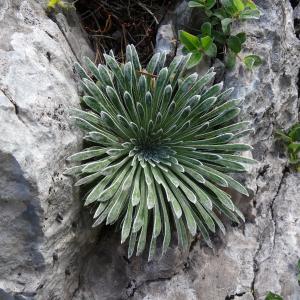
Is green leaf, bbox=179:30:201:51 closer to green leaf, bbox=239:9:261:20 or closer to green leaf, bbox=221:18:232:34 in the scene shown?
green leaf, bbox=221:18:232:34

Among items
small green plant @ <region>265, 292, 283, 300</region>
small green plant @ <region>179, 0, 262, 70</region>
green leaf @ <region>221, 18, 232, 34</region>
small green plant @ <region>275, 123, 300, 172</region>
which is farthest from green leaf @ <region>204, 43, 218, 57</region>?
small green plant @ <region>265, 292, 283, 300</region>

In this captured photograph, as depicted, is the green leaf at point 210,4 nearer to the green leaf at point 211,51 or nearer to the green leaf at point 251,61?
the green leaf at point 211,51

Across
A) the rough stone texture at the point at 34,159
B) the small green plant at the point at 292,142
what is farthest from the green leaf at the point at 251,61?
the rough stone texture at the point at 34,159

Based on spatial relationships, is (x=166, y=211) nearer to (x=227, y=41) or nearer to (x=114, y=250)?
(x=114, y=250)

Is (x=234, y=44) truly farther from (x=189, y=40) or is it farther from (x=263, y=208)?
(x=263, y=208)

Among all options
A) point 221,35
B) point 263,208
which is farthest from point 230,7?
point 263,208

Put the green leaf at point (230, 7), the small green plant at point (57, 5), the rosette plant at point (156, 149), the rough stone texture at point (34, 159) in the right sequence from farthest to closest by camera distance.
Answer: the green leaf at point (230, 7)
the small green plant at point (57, 5)
the rosette plant at point (156, 149)
the rough stone texture at point (34, 159)

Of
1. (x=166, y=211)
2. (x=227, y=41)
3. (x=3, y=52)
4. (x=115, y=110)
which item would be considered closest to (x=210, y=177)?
(x=166, y=211)
